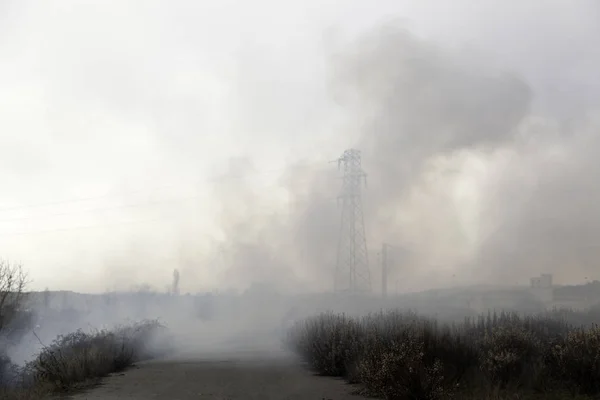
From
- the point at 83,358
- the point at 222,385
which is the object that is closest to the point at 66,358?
the point at 83,358

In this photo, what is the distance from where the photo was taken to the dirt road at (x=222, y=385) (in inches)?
572

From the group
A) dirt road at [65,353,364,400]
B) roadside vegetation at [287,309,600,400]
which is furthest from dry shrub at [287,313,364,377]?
dirt road at [65,353,364,400]

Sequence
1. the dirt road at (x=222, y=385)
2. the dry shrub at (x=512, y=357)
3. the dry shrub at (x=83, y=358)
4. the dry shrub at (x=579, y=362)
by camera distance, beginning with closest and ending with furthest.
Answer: the dry shrub at (x=579, y=362)
the dry shrub at (x=512, y=357)
the dirt road at (x=222, y=385)
the dry shrub at (x=83, y=358)

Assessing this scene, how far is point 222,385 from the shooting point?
1656cm

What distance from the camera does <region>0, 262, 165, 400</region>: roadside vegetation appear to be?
682 inches

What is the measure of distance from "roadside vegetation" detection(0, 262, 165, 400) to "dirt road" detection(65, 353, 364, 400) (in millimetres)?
920

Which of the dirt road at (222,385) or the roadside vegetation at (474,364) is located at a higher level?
the roadside vegetation at (474,364)

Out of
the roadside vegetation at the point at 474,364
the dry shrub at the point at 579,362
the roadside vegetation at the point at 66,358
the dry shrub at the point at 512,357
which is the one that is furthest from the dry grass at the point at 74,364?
the dry shrub at the point at 579,362

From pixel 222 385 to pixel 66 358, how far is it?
7225 millimetres

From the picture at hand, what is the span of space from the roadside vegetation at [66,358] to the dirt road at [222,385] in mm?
920

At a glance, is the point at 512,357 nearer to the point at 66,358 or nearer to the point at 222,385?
the point at 222,385

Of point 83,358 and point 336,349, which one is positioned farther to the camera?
point 83,358

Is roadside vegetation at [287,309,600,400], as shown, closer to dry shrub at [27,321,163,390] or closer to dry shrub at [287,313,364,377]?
dry shrub at [287,313,364,377]

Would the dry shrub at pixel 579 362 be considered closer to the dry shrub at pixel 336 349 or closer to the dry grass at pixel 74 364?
the dry shrub at pixel 336 349
